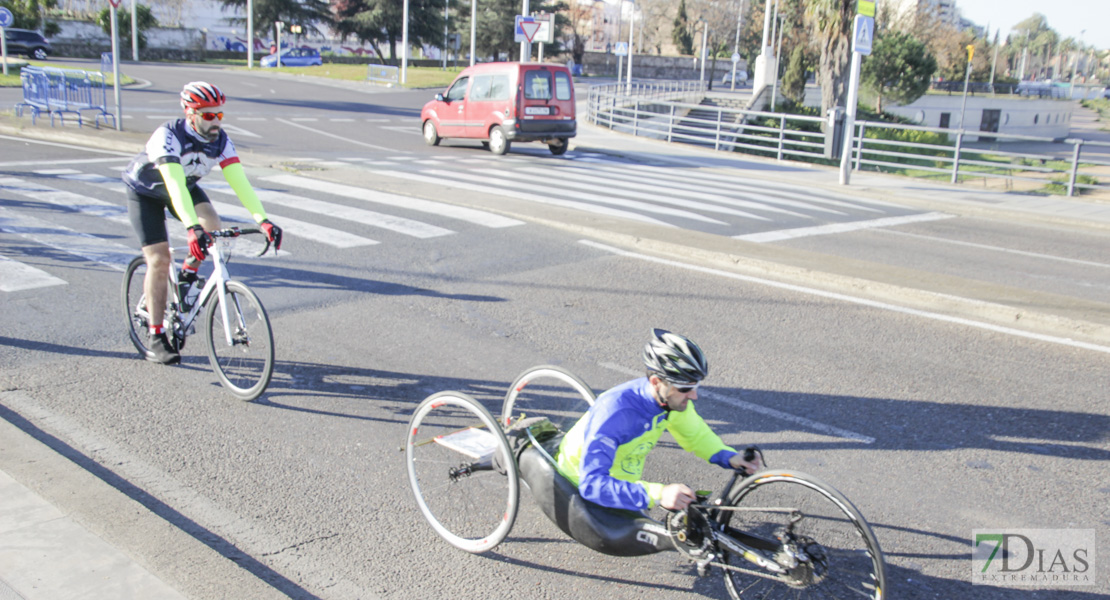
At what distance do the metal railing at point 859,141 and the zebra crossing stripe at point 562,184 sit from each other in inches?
199

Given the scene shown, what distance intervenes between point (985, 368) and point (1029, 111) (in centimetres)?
6326

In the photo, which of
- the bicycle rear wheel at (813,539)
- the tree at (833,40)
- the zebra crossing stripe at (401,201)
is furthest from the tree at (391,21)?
the bicycle rear wheel at (813,539)

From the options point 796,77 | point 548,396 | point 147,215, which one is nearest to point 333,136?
point 147,215

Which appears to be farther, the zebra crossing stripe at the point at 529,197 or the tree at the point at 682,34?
the tree at the point at 682,34

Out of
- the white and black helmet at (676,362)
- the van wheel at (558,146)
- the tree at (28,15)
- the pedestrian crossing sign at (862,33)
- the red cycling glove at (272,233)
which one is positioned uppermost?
the tree at (28,15)

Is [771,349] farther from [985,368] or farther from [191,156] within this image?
[191,156]

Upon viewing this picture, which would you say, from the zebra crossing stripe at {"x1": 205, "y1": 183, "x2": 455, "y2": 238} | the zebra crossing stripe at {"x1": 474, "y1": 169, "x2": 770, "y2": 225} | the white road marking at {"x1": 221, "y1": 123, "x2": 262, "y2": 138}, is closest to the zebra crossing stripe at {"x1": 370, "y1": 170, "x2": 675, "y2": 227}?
the zebra crossing stripe at {"x1": 474, "y1": 169, "x2": 770, "y2": 225}

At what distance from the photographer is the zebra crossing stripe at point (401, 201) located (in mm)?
11734

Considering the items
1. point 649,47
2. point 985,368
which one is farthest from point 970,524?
point 649,47

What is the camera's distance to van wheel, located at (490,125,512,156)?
21.0 m

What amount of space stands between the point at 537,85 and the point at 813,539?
18.8 m

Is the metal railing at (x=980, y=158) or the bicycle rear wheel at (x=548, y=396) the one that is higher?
the metal railing at (x=980, y=158)

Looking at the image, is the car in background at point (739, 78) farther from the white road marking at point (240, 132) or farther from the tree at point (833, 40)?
the white road marking at point (240, 132)

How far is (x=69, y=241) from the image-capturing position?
9.73 meters
